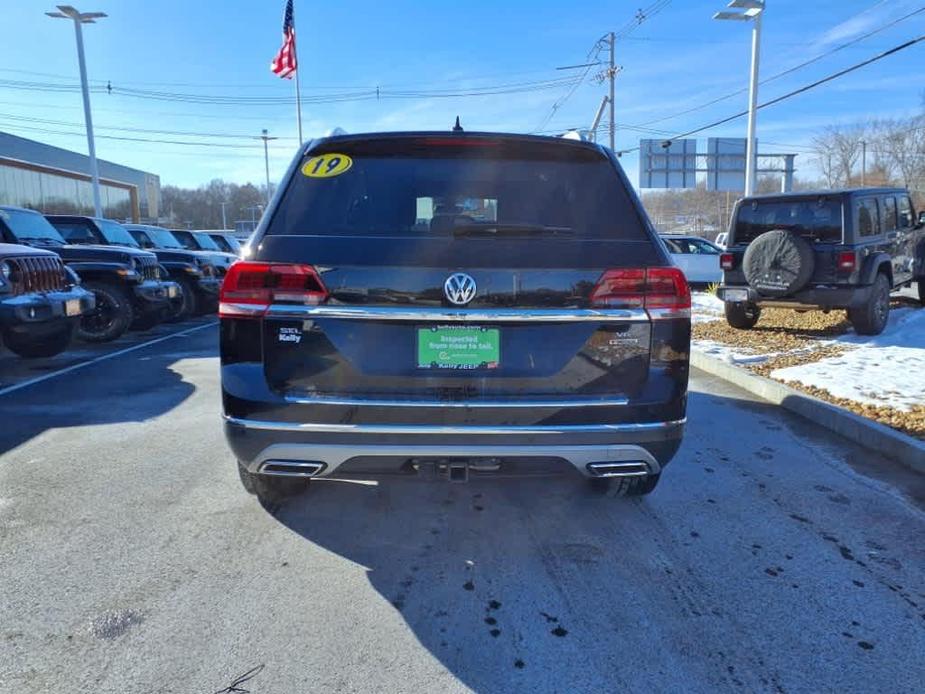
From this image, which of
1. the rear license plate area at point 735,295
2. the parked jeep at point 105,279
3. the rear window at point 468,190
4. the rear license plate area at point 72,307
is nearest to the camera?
the rear window at point 468,190

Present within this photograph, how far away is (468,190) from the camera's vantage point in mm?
3055

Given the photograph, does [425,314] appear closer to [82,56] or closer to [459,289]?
[459,289]

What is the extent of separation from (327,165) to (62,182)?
4668cm

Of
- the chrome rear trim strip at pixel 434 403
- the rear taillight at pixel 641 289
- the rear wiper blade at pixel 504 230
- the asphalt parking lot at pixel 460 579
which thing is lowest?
the asphalt parking lot at pixel 460 579

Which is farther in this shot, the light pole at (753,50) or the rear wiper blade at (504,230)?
the light pole at (753,50)

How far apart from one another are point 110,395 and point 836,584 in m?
5.99

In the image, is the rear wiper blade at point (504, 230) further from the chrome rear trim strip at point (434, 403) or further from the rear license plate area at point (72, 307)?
the rear license plate area at point (72, 307)

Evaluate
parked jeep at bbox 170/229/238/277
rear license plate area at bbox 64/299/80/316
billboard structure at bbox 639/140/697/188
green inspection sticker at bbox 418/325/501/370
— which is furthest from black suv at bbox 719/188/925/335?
billboard structure at bbox 639/140/697/188

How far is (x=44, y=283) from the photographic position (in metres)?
6.97

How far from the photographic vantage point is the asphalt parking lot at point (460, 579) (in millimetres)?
2262

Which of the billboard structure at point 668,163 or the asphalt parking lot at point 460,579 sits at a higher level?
the billboard structure at point 668,163

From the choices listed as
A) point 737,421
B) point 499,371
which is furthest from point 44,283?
point 737,421

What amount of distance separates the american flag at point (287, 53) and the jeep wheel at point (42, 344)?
2057cm

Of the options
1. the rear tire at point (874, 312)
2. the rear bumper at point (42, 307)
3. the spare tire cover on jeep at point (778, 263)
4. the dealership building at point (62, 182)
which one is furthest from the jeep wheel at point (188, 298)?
the dealership building at point (62, 182)
